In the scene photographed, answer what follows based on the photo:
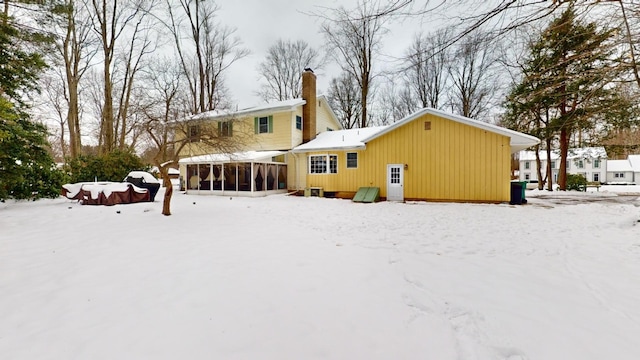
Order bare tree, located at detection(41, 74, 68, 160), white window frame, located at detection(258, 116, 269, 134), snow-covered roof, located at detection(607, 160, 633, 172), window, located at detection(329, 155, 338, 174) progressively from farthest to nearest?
snow-covered roof, located at detection(607, 160, 633, 172), bare tree, located at detection(41, 74, 68, 160), white window frame, located at detection(258, 116, 269, 134), window, located at detection(329, 155, 338, 174)

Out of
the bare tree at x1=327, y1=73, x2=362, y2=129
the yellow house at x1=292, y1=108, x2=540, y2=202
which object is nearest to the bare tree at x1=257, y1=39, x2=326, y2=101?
the bare tree at x1=327, y1=73, x2=362, y2=129

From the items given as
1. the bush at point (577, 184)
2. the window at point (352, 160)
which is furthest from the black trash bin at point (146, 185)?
the bush at point (577, 184)

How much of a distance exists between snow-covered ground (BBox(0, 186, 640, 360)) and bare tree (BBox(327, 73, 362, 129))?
63.4 ft

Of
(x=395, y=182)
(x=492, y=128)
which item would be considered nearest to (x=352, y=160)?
(x=395, y=182)

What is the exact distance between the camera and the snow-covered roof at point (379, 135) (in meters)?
10.6

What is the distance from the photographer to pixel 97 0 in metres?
14.9

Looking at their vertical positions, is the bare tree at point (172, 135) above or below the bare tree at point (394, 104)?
below

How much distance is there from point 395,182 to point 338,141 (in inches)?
158

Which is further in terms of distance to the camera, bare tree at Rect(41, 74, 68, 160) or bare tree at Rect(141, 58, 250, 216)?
bare tree at Rect(41, 74, 68, 160)

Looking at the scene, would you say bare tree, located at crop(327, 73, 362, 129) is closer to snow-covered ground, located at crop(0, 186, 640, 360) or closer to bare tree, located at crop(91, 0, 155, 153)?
bare tree, located at crop(91, 0, 155, 153)

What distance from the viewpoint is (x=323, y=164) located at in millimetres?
14586

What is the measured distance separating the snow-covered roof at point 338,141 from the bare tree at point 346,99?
25.6 ft

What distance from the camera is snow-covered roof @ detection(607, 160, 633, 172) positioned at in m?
37.4

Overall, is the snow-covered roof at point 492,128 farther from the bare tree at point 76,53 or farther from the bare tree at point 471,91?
the bare tree at point 76,53
